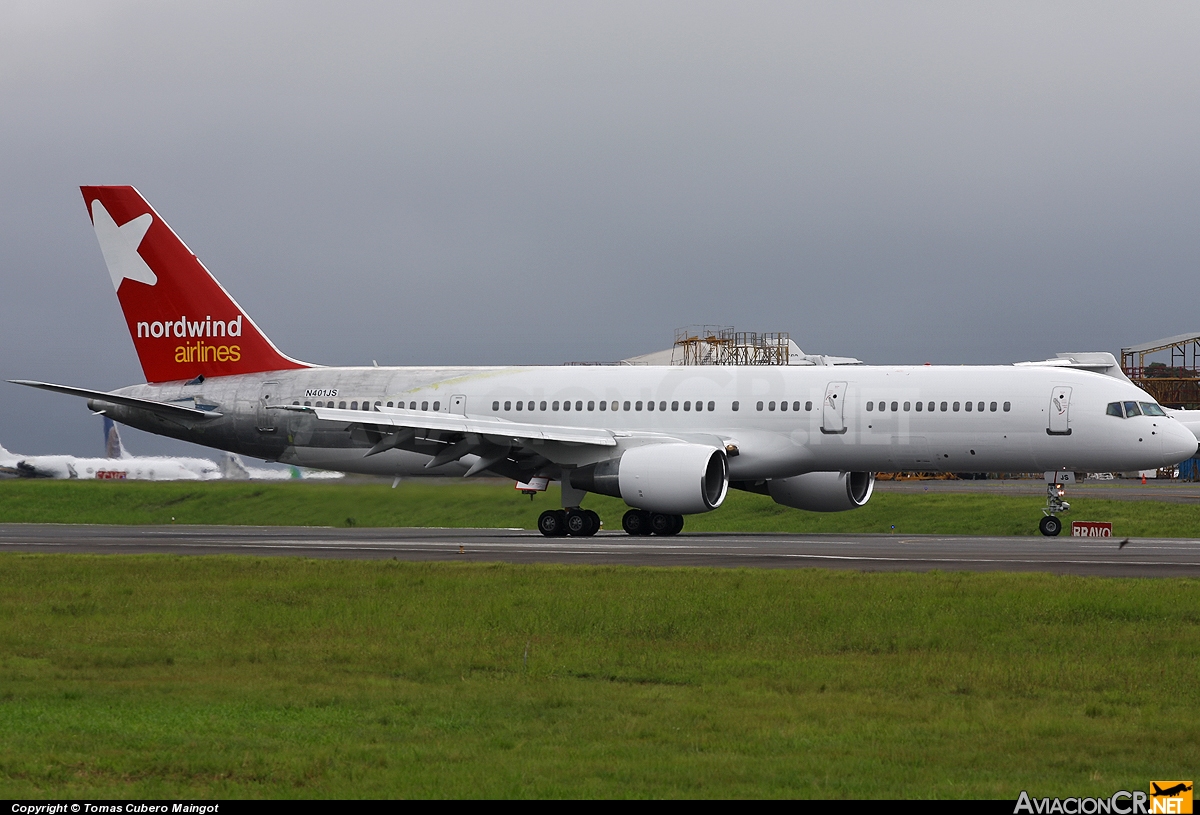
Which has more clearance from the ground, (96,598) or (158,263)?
(158,263)

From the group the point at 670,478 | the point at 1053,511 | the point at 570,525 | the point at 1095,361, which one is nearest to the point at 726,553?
the point at 670,478

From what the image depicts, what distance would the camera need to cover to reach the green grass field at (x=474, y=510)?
4162 centimetres

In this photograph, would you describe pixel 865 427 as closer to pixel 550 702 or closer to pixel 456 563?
pixel 456 563

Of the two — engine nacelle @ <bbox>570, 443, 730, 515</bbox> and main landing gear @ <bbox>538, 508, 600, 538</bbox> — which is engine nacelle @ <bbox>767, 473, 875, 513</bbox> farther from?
main landing gear @ <bbox>538, 508, 600, 538</bbox>

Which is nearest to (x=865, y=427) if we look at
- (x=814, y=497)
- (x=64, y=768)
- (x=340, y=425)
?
(x=814, y=497)

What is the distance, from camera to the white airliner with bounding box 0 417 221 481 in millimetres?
74188

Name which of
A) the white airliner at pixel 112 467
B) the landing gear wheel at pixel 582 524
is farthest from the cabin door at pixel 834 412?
the white airliner at pixel 112 467

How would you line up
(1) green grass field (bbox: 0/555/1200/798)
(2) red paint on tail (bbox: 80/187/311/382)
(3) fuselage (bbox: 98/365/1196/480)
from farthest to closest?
(2) red paint on tail (bbox: 80/187/311/382) < (3) fuselage (bbox: 98/365/1196/480) < (1) green grass field (bbox: 0/555/1200/798)

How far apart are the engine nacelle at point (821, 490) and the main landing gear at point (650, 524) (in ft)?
10.1

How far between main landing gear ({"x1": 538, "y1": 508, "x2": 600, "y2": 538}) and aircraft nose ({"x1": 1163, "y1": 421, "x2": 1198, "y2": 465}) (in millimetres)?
14293

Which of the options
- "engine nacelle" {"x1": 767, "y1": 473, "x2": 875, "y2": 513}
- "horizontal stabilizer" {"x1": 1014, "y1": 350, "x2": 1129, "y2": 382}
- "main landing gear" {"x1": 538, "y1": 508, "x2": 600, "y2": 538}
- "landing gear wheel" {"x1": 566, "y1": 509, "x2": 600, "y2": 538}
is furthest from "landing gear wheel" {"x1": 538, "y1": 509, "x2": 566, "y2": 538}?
"horizontal stabilizer" {"x1": 1014, "y1": 350, "x2": 1129, "y2": 382}

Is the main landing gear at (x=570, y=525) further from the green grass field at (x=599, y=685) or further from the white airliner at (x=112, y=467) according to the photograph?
the white airliner at (x=112, y=467)

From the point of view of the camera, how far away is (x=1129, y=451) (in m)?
36.1

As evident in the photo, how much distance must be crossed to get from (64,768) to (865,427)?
1155 inches
